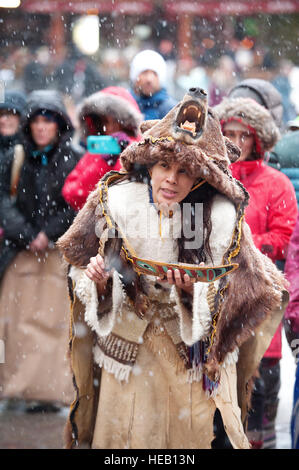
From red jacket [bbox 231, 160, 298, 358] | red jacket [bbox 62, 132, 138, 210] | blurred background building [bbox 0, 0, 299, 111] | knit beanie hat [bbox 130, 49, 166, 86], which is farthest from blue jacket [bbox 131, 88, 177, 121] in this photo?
blurred background building [bbox 0, 0, 299, 111]

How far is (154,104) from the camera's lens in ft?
16.5

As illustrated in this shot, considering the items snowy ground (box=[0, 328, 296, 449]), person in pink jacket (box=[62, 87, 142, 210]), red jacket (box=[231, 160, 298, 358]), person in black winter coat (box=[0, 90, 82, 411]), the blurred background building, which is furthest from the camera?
the blurred background building

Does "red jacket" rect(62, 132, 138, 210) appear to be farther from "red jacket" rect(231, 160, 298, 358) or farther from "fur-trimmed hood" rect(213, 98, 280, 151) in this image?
"red jacket" rect(231, 160, 298, 358)

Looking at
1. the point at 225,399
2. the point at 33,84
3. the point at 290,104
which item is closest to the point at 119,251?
the point at 225,399

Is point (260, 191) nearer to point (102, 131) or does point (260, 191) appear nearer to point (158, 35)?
point (102, 131)

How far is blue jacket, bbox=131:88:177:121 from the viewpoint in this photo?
495cm

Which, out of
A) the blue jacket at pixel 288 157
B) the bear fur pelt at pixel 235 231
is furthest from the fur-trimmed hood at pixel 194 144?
the blue jacket at pixel 288 157

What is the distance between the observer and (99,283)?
269 cm

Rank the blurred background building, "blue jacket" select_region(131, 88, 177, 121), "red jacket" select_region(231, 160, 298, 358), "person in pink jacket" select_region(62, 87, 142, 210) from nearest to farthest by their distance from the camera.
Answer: "red jacket" select_region(231, 160, 298, 358) < "person in pink jacket" select_region(62, 87, 142, 210) < "blue jacket" select_region(131, 88, 177, 121) < the blurred background building

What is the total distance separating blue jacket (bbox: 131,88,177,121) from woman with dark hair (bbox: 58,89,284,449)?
7.53ft

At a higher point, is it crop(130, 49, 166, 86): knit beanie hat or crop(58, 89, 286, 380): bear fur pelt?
crop(130, 49, 166, 86): knit beanie hat

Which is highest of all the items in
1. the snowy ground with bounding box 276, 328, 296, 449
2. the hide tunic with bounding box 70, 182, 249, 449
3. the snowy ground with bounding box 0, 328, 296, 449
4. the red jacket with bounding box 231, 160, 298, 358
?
the red jacket with bounding box 231, 160, 298, 358

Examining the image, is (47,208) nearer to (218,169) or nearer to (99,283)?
(99,283)

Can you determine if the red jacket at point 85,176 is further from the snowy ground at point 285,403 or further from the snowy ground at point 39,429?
the snowy ground at point 285,403
